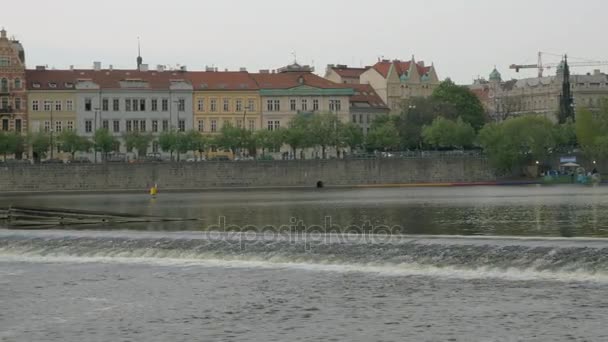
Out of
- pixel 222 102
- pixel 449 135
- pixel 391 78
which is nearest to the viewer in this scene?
pixel 449 135

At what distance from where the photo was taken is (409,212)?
50.2 metres

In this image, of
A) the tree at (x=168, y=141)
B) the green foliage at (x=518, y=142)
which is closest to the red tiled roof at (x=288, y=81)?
the tree at (x=168, y=141)

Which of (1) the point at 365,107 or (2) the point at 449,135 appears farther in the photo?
(1) the point at 365,107

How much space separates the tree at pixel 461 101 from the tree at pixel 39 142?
49.2m

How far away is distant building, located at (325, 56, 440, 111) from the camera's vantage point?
141 meters

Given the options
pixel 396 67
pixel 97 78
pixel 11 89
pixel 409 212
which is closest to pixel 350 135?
pixel 97 78

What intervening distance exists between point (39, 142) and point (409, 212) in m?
57.5

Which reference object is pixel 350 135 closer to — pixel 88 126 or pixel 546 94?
pixel 88 126

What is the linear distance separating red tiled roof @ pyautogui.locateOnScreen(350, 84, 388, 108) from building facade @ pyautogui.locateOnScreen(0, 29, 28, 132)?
43241 millimetres

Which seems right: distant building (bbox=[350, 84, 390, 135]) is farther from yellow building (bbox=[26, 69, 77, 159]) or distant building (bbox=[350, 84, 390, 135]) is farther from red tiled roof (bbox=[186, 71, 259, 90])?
yellow building (bbox=[26, 69, 77, 159])

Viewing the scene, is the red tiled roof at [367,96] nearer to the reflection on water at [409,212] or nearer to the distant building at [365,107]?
the distant building at [365,107]

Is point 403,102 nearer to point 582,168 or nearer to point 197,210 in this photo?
point 582,168

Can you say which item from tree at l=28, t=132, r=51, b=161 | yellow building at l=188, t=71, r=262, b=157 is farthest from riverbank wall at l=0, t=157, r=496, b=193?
yellow building at l=188, t=71, r=262, b=157
